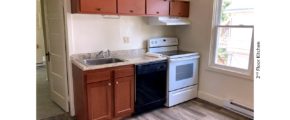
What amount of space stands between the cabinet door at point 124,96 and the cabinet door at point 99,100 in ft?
0.34

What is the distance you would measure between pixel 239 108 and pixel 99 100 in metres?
2.19

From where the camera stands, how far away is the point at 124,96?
2.79m

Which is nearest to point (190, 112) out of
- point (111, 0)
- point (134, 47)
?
point (134, 47)

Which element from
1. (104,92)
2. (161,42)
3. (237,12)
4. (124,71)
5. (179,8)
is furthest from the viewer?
(161,42)

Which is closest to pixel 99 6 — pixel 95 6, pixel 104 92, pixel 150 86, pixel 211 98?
pixel 95 6

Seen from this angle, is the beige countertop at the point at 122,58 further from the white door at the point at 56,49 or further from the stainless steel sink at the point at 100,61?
the white door at the point at 56,49

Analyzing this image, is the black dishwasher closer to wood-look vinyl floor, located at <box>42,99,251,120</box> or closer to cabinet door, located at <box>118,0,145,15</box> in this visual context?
wood-look vinyl floor, located at <box>42,99,251,120</box>

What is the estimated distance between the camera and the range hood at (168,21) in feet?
10.8

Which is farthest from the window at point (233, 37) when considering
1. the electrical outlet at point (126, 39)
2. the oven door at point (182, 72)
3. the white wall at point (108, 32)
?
the electrical outlet at point (126, 39)

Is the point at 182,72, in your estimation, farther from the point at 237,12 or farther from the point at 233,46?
the point at 237,12
